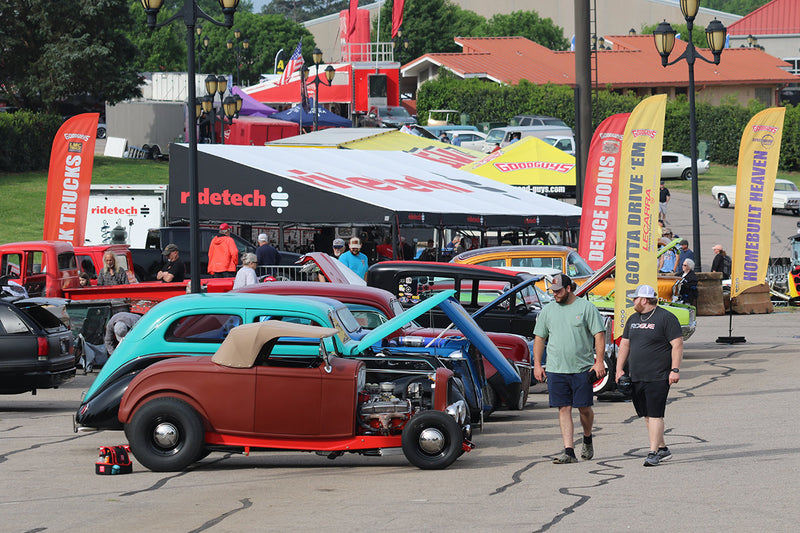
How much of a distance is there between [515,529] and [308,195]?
1765cm

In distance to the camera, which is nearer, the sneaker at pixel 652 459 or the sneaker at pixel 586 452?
the sneaker at pixel 652 459

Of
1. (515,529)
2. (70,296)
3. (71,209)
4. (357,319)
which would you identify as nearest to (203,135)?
(71,209)

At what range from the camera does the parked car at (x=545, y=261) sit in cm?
2125

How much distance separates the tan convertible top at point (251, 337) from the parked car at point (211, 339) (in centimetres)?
64

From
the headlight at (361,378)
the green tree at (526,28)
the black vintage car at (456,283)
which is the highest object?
the green tree at (526,28)

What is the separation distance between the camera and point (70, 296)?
2105 centimetres

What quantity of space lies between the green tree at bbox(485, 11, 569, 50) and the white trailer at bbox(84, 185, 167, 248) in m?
89.6

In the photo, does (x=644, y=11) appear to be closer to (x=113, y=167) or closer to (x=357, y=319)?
(x=113, y=167)

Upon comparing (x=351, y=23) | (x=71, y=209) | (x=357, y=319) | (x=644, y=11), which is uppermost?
(x=644, y=11)

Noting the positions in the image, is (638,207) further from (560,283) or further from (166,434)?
(166,434)

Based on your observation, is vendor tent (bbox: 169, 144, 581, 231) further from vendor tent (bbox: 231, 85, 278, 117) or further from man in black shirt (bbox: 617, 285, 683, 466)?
vendor tent (bbox: 231, 85, 278, 117)

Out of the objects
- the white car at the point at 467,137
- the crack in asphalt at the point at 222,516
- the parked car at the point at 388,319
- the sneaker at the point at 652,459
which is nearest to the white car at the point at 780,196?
the white car at the point at 467,137

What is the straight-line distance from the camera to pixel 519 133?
56.8 metres

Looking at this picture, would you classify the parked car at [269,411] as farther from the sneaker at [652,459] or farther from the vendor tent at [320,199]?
the vendor tent at [320,199]
